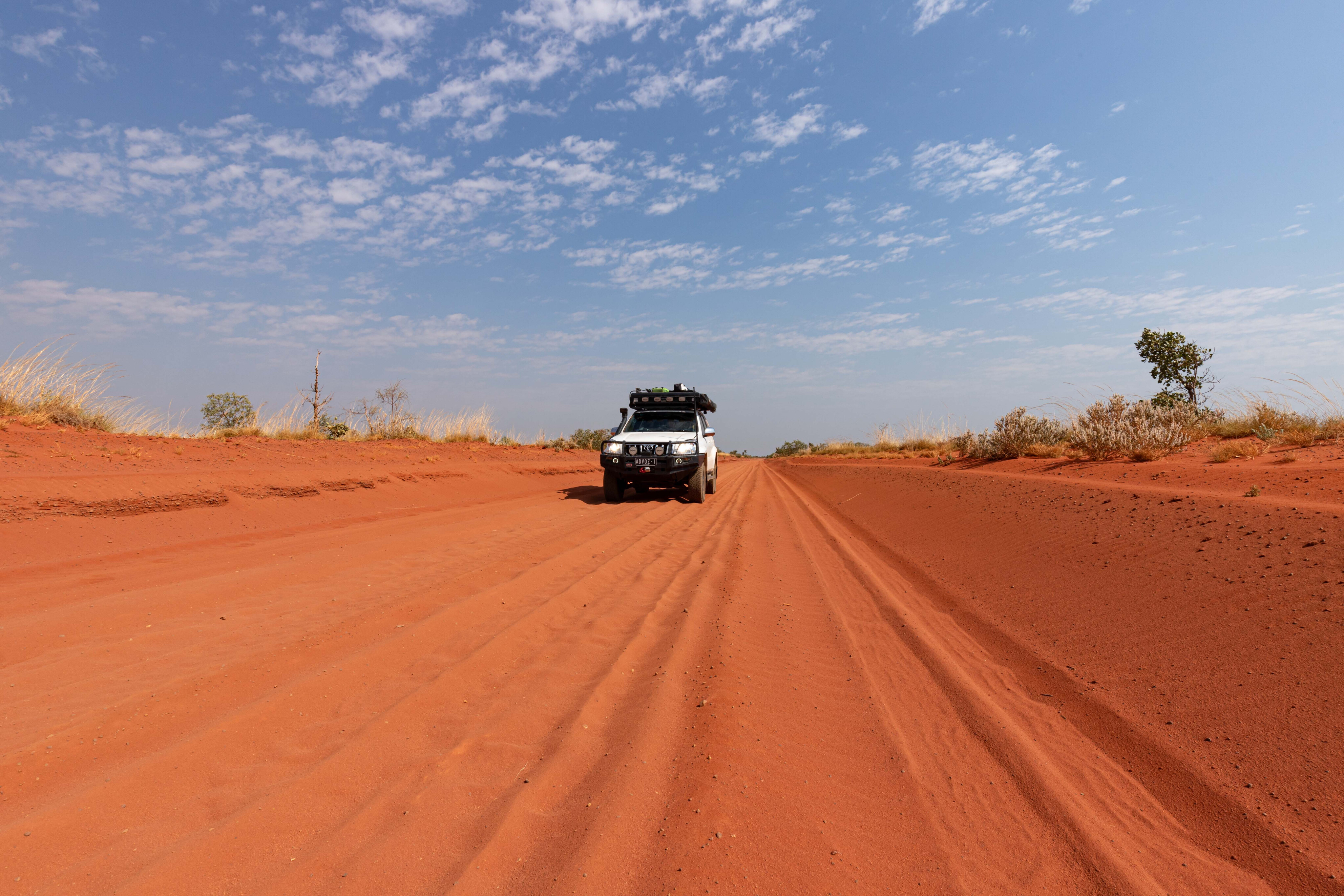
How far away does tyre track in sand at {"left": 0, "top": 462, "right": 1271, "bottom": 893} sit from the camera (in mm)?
1983

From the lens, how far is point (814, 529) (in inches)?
384

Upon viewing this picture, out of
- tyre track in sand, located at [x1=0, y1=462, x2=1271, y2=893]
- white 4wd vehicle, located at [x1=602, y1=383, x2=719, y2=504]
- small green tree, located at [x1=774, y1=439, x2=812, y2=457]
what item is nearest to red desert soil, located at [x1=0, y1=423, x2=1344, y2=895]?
tyre track in sand, located at [x1=0, y1=462, x2=1271, y2=893]

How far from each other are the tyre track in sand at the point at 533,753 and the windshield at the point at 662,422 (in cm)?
801

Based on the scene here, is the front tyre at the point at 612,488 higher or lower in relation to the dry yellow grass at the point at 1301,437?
lower

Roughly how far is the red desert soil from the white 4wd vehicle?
5.19 m

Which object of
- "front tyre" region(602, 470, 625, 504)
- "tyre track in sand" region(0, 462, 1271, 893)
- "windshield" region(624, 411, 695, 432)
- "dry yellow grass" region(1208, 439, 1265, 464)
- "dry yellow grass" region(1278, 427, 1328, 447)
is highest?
"windshield" region(624, 411, 695, 432)

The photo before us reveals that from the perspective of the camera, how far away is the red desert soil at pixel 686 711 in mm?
2033

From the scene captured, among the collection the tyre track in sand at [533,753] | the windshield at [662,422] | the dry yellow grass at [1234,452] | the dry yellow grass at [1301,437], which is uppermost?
the windshield at [662,422]

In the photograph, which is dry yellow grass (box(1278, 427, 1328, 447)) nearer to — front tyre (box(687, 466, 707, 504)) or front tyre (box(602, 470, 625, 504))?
front tyre (box(687, 466, 707, 504))

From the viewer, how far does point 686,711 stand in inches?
122

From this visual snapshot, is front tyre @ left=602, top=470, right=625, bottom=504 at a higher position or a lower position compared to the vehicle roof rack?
lower

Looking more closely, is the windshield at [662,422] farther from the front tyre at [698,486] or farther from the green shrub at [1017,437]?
the green shrub at [1017,437]

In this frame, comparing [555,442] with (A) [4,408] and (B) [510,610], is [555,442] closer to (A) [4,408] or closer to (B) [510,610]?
(A) [4,408]

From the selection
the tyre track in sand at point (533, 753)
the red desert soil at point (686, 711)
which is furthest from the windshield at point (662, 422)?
the tyre track in sand at point (533, 753)
